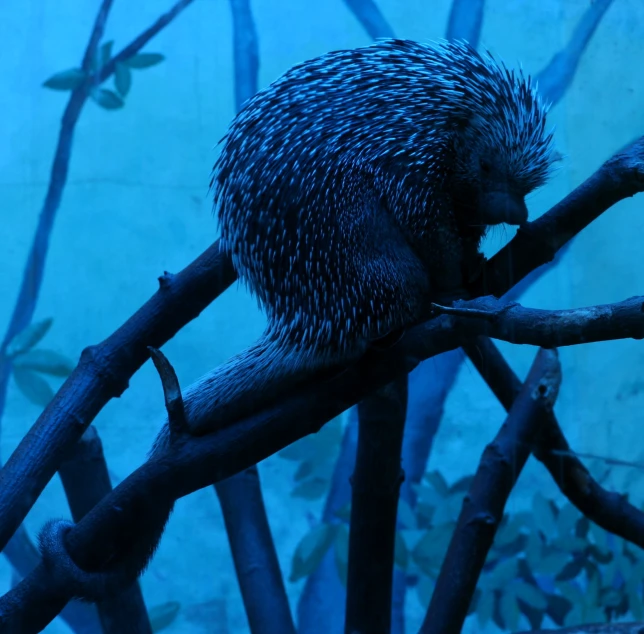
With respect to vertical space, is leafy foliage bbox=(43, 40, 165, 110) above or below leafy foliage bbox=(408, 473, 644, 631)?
above

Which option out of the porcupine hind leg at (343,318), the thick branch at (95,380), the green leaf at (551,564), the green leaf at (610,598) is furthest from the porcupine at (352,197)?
the green leaf at (610,598)

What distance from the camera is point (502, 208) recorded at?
1.06 metres

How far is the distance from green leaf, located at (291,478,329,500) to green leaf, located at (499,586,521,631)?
0.57 meters

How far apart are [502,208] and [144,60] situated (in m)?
1.07

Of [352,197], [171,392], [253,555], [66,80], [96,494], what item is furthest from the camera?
[66,80]

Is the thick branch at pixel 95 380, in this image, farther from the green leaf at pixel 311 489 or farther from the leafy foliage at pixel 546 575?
the leafy foliage at pixel 546 575

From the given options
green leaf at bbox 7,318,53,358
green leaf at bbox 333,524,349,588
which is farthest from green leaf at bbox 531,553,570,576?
green leaf at bbox 7,318,53,358

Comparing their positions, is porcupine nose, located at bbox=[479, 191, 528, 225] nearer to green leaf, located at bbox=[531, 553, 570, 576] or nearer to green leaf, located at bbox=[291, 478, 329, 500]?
green leaf, located at bbox=[291, 478, 329, 500]

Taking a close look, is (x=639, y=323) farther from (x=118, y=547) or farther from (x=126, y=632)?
(x=126, y=632)

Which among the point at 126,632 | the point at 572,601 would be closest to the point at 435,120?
the point at 126,632

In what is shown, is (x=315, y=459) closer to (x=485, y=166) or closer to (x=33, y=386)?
(x=33, y=386)

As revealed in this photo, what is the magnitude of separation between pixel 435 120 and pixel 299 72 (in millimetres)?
197

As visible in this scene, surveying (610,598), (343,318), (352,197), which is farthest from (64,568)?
(610,598)

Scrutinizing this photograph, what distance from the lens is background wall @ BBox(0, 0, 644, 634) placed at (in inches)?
68.7
